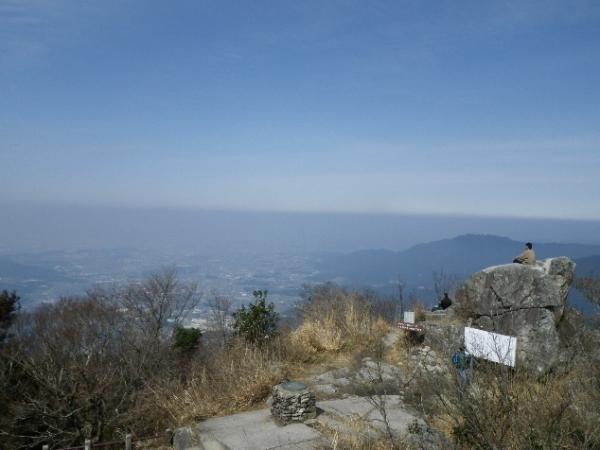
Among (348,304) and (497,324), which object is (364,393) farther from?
(348,304)

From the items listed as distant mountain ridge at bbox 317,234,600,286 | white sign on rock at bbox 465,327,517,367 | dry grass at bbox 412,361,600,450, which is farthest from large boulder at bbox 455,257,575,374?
distant mountain ridge at bbox 317,234,600,286

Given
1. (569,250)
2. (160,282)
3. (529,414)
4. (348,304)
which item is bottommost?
(569,250)

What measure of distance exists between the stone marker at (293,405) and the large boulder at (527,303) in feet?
13.0

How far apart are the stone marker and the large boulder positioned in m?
3.97

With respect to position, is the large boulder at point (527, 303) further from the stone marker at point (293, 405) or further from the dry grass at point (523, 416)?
the stone marker at point (293, 405)

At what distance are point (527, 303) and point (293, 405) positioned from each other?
5.48 m

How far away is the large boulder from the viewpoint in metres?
9.00

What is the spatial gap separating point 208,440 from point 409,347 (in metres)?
6.09

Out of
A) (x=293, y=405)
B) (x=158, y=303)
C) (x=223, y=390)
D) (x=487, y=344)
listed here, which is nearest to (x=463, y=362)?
(x=487, y=344)

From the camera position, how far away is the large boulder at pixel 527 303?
9.00 metres

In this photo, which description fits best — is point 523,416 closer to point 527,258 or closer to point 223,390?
point 223,390

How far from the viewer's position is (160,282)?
24688 millimetres

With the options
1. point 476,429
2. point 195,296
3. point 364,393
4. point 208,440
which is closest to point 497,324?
point 364,393

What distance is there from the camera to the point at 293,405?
694 cm
